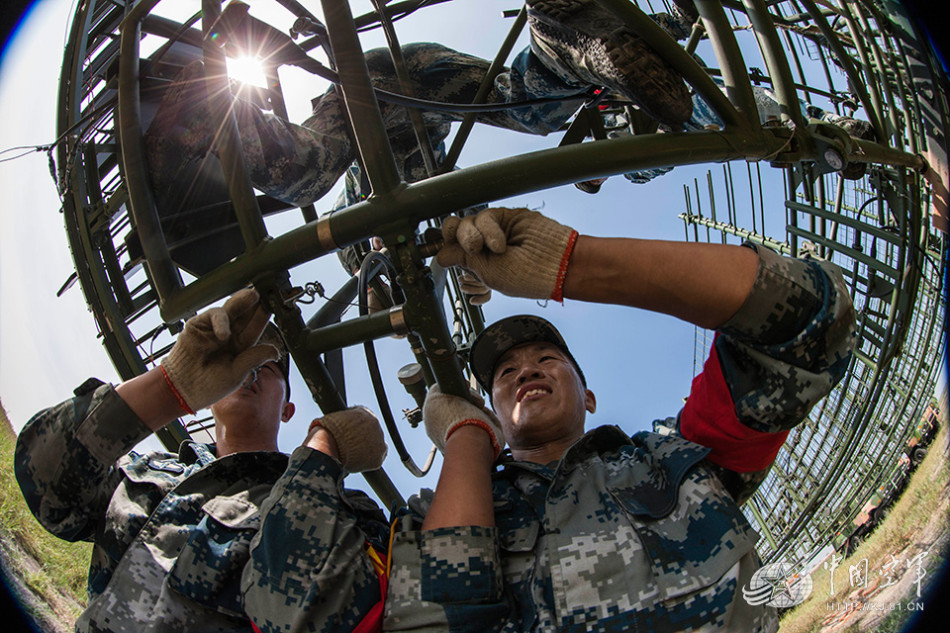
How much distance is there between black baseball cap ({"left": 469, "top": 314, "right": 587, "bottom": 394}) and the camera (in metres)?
3.10

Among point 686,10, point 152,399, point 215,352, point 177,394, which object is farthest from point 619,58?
point 152,399

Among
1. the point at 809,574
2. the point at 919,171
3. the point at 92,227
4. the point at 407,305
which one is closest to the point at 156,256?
the point at 92,227

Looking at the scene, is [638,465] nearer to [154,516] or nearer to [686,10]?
[154,516]

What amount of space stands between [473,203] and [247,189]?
0.87 meters

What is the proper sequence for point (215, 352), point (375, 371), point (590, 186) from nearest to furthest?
point (215, 352) → point (375, 371) → point (590, 186)

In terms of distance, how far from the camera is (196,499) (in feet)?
8.25

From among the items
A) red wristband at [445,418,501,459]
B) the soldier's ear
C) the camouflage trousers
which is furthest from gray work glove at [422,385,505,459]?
the soldier's ear

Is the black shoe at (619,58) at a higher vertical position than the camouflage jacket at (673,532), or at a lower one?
higher

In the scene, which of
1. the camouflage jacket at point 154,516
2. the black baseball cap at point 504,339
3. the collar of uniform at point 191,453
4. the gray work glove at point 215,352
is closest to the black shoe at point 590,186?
the black baseball cap at point 504,339

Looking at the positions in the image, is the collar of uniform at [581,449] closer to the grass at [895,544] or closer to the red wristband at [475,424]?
the red wristband at [475,424]

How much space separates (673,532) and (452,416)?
→ 0.95m

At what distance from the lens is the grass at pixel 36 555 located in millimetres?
2773

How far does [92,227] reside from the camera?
2.78m

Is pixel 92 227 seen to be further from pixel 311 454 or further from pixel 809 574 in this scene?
pixel 809 574
